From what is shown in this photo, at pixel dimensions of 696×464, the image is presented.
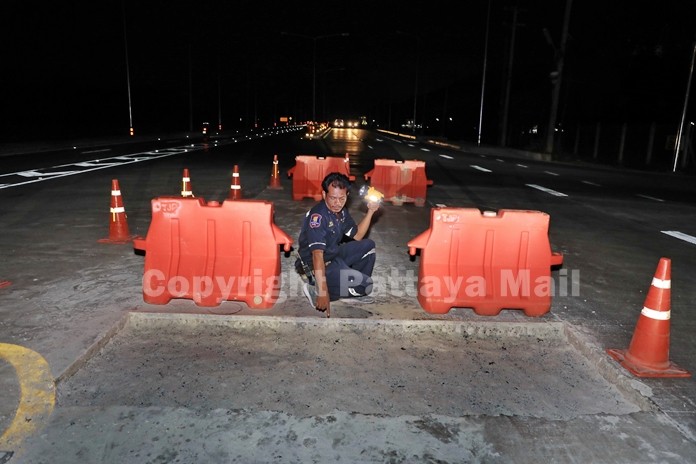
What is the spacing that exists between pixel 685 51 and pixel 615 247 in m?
35.8

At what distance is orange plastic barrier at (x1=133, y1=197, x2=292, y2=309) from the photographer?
5230 mm

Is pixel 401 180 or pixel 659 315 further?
pixel 401 180

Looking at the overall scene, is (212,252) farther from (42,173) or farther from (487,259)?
(42,173)

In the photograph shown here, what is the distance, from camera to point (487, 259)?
211 inches

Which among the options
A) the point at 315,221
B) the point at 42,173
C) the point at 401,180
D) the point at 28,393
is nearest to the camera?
the point at 28,393

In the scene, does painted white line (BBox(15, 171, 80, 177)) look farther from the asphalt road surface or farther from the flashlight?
the flashlight

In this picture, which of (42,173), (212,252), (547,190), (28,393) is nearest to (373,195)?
(212,252)

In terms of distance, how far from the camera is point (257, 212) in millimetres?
5270

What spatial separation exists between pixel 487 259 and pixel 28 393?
13.0ft

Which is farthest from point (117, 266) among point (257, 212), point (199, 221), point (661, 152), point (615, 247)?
point (661, 152)

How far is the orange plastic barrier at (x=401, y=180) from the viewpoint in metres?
12.4

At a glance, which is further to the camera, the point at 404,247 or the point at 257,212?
A: the point at 404,247

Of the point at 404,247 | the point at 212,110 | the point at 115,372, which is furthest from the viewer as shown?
the point at 212,110

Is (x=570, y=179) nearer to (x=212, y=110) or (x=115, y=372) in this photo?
(x=115, y=372)
